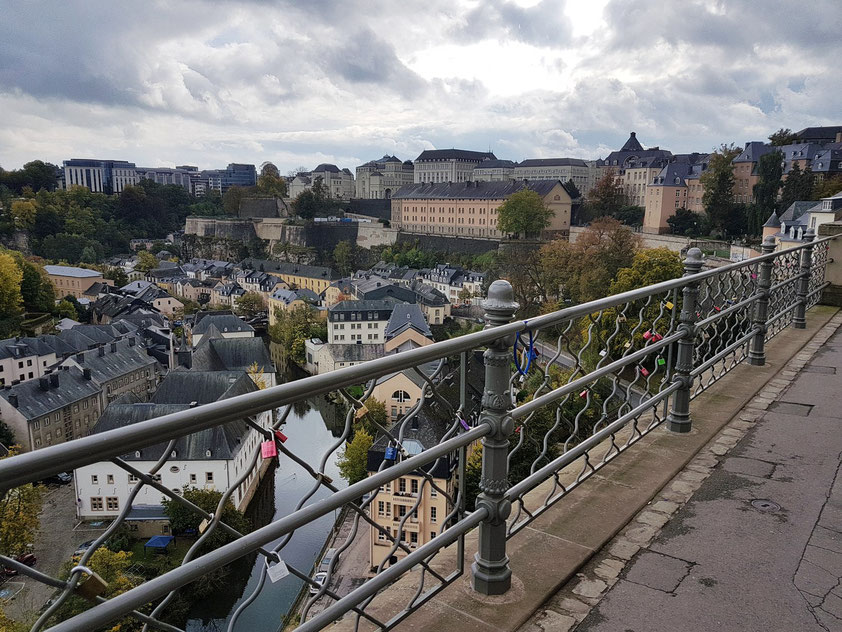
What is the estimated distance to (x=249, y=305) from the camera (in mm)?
54625

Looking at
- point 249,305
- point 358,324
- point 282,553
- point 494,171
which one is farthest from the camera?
point 494,171

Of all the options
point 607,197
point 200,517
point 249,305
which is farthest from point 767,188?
point 200,517

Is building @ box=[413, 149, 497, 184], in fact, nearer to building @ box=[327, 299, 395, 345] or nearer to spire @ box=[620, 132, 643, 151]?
spire @ box=[620, 132, 643, 151]

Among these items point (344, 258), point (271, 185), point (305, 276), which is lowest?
point (305, 276)

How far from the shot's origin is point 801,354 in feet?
20.4

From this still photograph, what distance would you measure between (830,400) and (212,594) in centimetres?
1163

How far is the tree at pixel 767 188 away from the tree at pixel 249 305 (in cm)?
3923

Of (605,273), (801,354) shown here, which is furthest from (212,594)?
(605,273)

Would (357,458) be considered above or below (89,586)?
below

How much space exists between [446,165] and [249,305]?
47.1 metres

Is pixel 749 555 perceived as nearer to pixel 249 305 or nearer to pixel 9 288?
pixel 9 288

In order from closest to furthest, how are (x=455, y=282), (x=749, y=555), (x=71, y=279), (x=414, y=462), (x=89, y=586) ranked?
1. (x=89, y=586)
2. (x=414, y=462)
3. (x=749, y=555)
4. (x=455, y=282)
5. (x=71, y=279)

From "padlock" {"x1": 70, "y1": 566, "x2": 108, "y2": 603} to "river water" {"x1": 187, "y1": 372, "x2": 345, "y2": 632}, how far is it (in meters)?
7.69

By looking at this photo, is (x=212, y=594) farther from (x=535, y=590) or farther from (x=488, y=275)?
(x=488, y=275)
